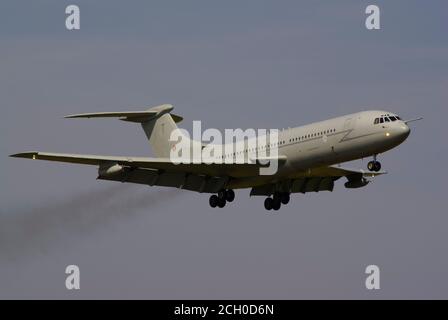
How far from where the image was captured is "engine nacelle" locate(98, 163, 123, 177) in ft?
230

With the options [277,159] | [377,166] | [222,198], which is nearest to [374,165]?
[377,166]

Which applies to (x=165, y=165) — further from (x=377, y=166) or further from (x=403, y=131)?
(x=403, y=131)

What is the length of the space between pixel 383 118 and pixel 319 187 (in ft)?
35.3

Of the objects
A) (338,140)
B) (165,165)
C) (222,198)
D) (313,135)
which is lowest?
(222,198)

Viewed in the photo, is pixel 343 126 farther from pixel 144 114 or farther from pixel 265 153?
pixel 144 114

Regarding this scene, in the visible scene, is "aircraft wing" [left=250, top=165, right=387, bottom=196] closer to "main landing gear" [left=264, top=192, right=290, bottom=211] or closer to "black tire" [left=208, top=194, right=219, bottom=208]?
"main landing gear" [left=264, top=192, right=290, bottom=211]

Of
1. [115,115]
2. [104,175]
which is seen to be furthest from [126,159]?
[115,115]

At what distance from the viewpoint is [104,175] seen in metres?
70.2

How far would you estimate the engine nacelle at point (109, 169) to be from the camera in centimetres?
7006

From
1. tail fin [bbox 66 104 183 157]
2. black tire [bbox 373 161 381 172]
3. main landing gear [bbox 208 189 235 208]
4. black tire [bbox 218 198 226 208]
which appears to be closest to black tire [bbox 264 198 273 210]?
main landing gear [bbox 208 189 235 208]

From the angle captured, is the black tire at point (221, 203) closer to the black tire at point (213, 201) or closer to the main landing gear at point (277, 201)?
the black tire at point (213, 201)

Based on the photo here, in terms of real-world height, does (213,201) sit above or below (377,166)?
below

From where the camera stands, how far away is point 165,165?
234ft

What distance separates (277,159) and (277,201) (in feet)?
21.2
